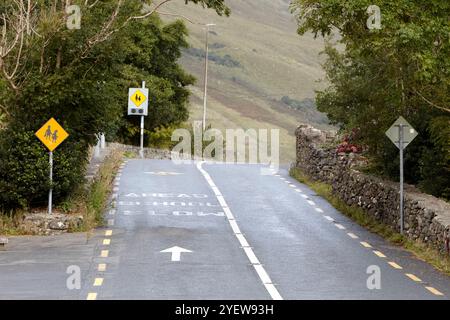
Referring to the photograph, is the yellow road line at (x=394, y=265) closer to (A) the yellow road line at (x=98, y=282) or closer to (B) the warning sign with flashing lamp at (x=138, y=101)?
(A) the yellow road line at (x=98, y=282)

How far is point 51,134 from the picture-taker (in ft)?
93.9

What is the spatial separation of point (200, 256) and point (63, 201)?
25.0ft

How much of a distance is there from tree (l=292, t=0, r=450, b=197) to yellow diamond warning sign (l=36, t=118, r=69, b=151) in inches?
292

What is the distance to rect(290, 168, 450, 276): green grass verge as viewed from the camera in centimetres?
2395

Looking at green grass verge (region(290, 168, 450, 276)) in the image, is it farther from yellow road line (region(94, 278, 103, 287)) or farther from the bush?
the bush

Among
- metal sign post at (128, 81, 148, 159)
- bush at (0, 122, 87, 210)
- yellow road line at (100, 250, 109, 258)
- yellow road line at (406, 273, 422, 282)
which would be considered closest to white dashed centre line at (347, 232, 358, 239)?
yellow road line at (406, 273, 422, 282)

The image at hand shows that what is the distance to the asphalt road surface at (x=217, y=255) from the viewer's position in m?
19.5

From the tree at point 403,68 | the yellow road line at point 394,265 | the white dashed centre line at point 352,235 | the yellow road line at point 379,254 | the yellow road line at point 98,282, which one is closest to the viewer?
the yellow road line at point 98,282

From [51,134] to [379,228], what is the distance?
10.1m

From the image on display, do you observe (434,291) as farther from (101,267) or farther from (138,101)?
(138,101)

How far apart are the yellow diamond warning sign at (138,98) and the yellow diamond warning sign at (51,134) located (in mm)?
28724

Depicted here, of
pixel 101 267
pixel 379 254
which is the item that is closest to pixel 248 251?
pixel 379 254

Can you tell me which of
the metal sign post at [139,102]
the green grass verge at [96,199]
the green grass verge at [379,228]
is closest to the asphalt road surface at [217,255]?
the green grass verge at [379,228]
